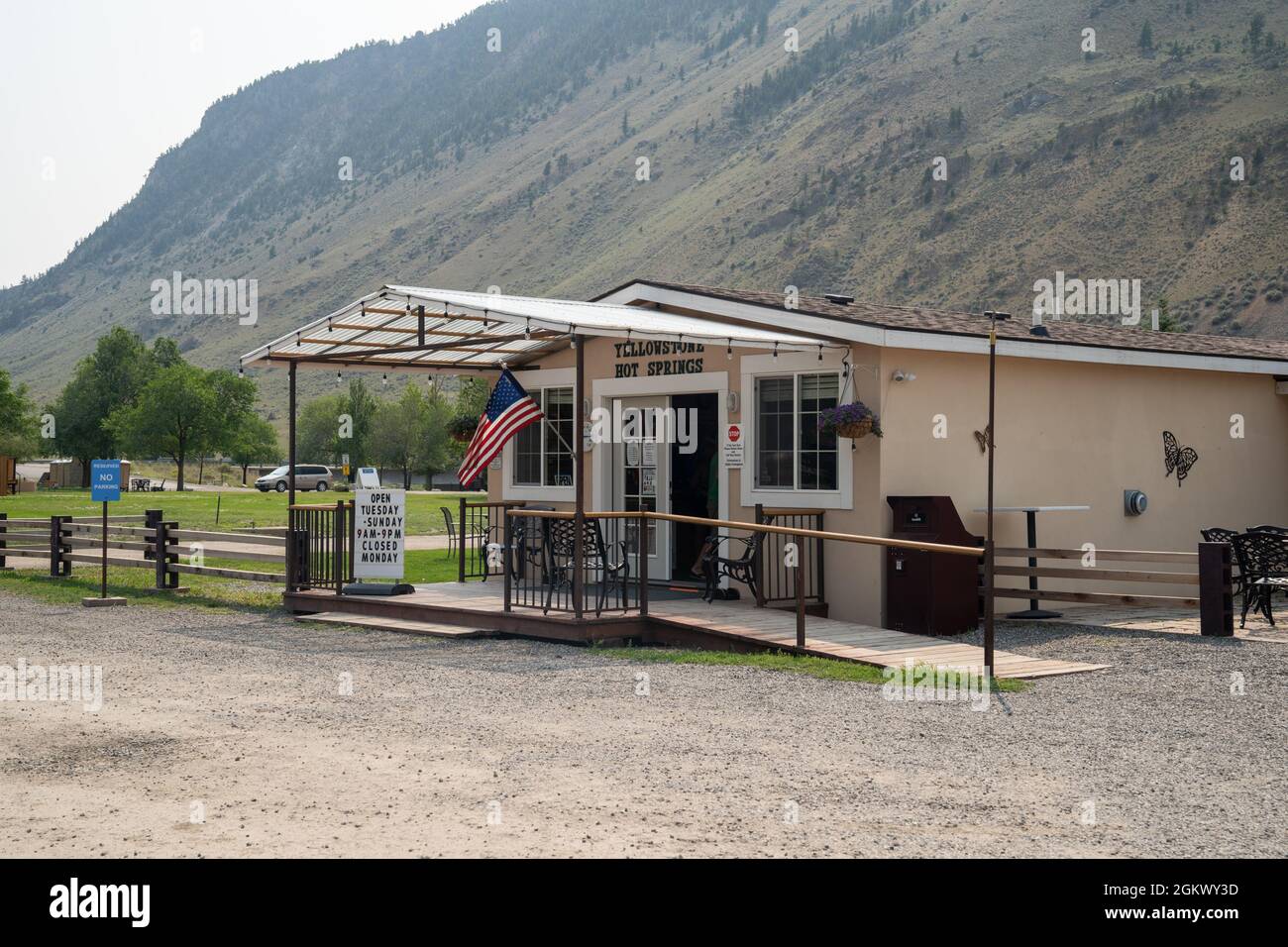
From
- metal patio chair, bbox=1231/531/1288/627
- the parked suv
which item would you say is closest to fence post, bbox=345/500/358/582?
metal patio chair, bbox=1231/531/1288/627

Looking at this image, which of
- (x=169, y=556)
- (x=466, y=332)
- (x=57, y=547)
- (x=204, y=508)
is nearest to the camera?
(x=466, y=332)

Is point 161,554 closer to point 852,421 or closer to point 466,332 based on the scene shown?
point 466,332

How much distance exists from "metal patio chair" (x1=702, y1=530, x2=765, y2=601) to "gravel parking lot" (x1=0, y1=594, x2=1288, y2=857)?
2.95 metres

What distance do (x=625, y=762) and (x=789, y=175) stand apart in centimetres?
9548

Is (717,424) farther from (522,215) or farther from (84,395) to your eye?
(522,215)

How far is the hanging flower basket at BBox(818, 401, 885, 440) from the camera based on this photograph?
517 inches

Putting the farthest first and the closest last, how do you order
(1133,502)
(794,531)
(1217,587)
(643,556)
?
(1133,502), (1217,587), (643,556), (794,531)

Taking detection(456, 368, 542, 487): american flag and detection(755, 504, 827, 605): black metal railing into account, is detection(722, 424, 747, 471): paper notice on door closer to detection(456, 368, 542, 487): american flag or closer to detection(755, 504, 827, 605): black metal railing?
detection(755, 504, 827, 605): black metal railing

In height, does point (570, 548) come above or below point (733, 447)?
below

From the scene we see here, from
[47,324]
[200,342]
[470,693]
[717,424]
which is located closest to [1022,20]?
[200,342]

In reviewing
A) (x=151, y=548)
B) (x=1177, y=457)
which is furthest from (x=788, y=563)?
(x=151, y=548)

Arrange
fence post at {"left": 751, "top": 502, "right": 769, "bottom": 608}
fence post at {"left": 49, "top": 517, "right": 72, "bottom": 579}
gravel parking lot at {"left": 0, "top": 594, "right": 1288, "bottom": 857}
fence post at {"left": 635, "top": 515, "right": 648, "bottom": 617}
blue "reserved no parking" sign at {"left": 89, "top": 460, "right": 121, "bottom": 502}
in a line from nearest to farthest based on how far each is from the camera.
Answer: gravel parking lot at {"left": 0, "top": 594, "right": 1288, "bottom": 857}
fence post at {"left": 635, "top": 515, "right": 648, "bottom": 617}
fence post at {"left": 751, "top": 502, "right": 769, "bottom": 608}
blue "reserved no parking" sign at {"left": 89, "top": 460, "right": 121, "bottom": 502}
fence post at {"left": 49, "top": 517, "right": 72, "bottom": 579}

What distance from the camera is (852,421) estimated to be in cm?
1313

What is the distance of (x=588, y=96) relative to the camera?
168 meters
